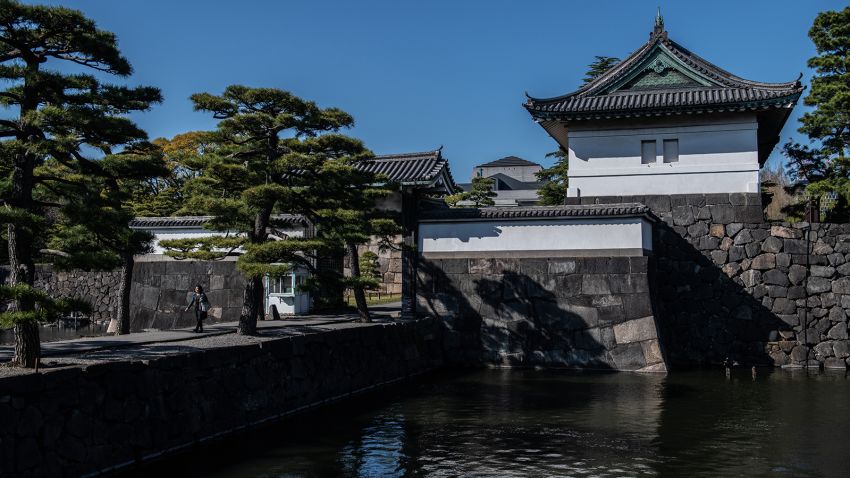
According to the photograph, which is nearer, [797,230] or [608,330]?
[608,330]

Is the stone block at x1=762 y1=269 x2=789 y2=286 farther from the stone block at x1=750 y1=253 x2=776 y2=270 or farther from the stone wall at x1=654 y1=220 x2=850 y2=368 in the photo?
the stone block at x1=750 y1=253 x2=776 y2=270

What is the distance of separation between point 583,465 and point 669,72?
49.3 feet

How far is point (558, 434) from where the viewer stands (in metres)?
11.2

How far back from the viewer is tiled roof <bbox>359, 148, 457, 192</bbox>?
64.0 feet

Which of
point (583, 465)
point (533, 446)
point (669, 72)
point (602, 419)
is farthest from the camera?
point (669, 72)

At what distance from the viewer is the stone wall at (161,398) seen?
25.4ft

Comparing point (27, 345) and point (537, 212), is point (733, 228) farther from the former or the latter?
point (27, 345)

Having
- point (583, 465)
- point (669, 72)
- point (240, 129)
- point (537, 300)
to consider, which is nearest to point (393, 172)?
point (537, 300)

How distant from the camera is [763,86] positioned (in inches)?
781

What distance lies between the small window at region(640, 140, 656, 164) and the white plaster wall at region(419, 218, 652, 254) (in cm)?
241

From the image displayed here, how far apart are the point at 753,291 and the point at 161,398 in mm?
15698

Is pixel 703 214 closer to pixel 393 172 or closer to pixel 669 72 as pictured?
pixel 669 72

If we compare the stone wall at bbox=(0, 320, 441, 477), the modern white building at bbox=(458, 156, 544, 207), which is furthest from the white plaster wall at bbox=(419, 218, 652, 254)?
the modern white building at bbox=(458, 156, 544, 207)

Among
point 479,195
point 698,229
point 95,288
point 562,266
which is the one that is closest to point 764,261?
point 698,229
